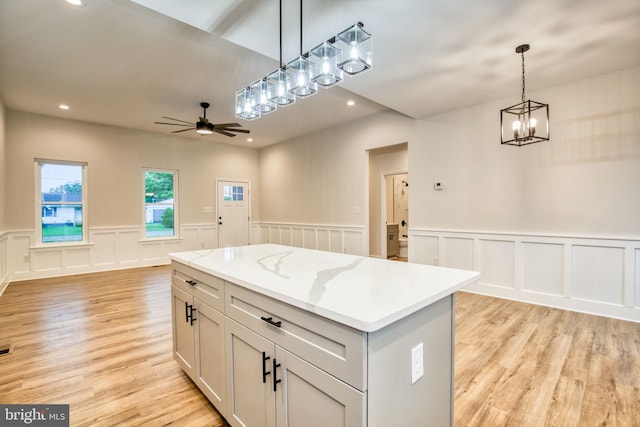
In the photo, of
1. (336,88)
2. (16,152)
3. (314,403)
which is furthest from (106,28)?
(16,152)

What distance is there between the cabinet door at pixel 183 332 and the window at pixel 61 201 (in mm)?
5065

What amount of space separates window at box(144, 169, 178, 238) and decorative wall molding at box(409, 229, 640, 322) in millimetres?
5735

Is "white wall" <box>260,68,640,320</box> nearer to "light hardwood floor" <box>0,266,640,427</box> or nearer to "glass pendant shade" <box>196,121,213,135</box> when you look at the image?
"light hardwood floor" <box>0,266,640,427</box>

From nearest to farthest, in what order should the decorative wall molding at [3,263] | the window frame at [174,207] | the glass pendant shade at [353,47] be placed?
the glass pendant shade at [353,47] < the decorative wall molding at [3,263] < the window frame at [174,207]

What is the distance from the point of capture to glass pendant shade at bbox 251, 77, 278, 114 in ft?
7.78

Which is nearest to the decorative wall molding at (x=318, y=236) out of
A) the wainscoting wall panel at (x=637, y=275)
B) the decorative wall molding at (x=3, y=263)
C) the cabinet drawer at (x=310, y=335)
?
the wainscoting wall panel at (x=637, y=275)

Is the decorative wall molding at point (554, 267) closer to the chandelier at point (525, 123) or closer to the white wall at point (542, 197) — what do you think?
the white wall at point (542, 197)

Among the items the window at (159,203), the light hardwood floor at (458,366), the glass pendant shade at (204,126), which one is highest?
the glass pendant shade at (204,126)

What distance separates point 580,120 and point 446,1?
2.56 m

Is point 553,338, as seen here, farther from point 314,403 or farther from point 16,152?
point 16,152

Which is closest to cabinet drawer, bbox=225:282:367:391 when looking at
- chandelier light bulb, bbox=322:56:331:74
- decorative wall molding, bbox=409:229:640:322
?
chandelier light bulb, bbox=322:56:331:74

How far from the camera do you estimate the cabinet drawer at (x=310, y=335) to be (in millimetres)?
927

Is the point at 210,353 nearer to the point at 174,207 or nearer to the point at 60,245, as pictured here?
the point at 60,245

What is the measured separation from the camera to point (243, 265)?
179 centimetres
